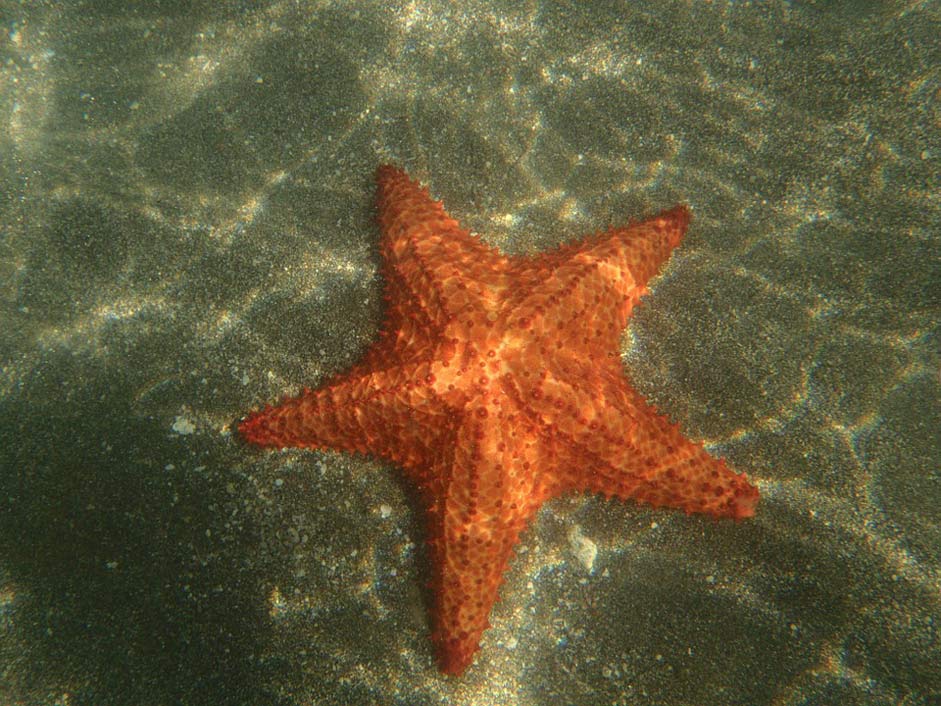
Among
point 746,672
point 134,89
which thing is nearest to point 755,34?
point 746,672

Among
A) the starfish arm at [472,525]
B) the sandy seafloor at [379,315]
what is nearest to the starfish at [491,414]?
the starfish arm at [472,525]

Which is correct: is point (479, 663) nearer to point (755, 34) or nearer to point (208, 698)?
point (208, 698)

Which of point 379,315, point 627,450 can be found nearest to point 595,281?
point 627,450

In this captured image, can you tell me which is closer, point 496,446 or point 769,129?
point 496,446

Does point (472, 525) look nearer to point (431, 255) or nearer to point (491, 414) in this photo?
point (491, 414)

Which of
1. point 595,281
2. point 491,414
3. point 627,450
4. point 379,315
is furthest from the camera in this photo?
point 379,315

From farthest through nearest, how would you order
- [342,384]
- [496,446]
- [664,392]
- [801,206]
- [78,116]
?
[78,116] → [801,206] → [664,392] → [342,384] → [496,446]
